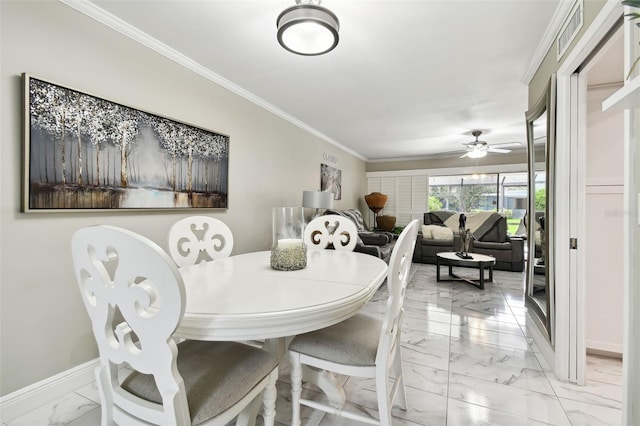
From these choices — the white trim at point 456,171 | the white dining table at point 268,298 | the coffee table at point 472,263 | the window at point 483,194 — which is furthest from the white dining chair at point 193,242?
the window at point 483,194

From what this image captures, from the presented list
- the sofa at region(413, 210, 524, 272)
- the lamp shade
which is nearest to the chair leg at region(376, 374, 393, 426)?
the lamp shade

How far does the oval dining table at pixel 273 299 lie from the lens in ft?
3.01

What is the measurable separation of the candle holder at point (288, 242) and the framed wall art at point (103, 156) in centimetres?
123

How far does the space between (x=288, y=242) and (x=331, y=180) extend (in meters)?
3.88

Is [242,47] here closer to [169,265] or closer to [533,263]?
[169,265]

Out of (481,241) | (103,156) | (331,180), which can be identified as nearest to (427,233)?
(481,241)

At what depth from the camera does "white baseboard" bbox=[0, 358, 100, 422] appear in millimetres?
1470

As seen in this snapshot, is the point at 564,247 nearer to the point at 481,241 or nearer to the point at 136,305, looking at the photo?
the point at 136,305

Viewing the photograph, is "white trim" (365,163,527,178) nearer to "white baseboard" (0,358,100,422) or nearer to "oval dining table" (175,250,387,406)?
"oval dining table" (175,250,387,406)

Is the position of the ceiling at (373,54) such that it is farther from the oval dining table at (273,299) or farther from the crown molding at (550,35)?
the oval dining table at (273,299)

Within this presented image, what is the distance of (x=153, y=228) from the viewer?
2.22 meters

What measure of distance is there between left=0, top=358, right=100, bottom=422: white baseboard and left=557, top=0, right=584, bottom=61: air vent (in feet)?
11.7

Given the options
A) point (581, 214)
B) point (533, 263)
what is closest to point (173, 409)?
point (581, 214)

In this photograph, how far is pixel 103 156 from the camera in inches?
73.5
